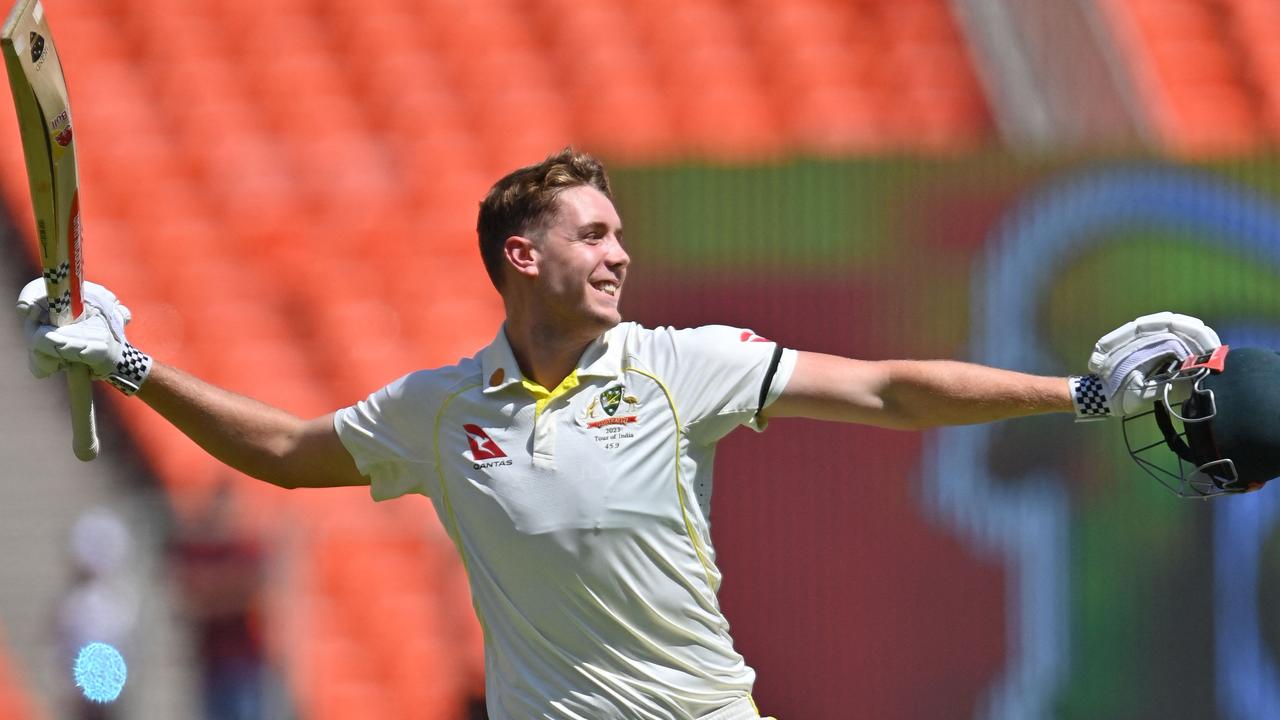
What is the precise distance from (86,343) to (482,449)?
75 centimetres

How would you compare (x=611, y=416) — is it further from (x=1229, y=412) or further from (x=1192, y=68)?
(x=1192, y=68)

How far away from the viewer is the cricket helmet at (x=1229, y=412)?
2.48 meters

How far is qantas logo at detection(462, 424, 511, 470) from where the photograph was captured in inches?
103

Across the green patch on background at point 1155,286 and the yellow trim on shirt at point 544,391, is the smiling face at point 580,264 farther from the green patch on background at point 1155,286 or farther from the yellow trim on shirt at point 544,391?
the green patch on background at point 1155,286

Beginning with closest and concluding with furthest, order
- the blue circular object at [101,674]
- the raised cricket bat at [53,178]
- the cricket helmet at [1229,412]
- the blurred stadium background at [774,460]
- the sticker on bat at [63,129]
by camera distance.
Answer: the cricket helmet at [1229,412], the raised cricket bat at [53,178], the sticker on bat at [63,129], the blurred stadium background at [774,460], the blue circular object at [101,674]

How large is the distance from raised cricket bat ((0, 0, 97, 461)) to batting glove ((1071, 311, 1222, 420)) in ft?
5.80

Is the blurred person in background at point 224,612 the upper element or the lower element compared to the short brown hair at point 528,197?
lower

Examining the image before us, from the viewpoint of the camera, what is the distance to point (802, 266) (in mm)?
4230

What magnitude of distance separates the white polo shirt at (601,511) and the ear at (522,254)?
5.0 inches

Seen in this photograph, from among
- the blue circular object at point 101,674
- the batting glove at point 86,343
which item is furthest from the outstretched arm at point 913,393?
the blue circular object at point 101,674

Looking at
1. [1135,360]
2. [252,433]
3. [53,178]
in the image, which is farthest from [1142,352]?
[53,178]

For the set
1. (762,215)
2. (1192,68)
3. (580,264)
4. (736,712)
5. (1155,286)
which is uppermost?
(1192,68)

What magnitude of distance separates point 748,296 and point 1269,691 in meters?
1.74

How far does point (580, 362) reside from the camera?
266 centimetres
